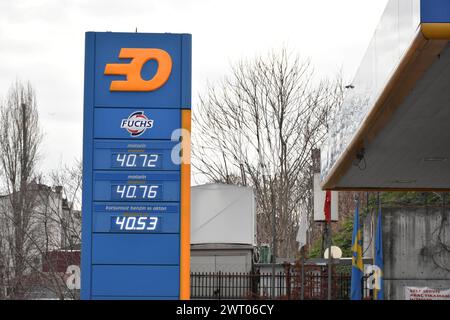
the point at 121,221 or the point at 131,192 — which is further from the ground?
the point at 131,192

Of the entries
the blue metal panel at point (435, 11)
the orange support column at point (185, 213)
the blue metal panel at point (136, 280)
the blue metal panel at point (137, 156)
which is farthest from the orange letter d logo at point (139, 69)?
the blue metal panel at point (435, 11)

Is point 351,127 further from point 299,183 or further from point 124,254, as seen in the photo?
point 299,183

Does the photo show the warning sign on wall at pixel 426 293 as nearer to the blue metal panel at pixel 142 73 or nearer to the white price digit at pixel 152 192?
the white price digit at pixel 152 192

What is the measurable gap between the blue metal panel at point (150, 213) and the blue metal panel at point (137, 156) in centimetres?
60

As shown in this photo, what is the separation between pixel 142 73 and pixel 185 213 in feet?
7.84

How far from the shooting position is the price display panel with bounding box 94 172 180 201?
655 inches

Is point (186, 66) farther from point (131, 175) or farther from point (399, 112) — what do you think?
point (399, 112)

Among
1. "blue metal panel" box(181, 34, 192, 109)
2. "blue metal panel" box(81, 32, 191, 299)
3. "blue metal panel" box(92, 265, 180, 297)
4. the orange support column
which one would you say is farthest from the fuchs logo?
"blue metal panel" box(92, 265, 180, 297)

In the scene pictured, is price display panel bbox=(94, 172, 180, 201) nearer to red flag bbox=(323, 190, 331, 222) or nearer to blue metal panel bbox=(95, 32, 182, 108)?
blue metal panel bbox=(95, 32, 182, 108)

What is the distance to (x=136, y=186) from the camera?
1666 centimetres

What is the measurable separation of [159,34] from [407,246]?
45.6ft

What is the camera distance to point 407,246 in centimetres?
2859

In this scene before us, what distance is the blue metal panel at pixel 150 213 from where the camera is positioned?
1659 cm

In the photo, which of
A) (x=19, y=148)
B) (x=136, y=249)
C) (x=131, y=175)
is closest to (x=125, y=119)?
(x=131, y=175)
